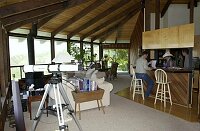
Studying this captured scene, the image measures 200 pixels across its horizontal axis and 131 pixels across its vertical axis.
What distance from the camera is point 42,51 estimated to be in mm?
7684

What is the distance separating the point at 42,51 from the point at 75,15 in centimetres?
209

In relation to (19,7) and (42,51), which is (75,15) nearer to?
(42,51)

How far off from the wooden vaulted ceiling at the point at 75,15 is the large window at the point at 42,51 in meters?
0.54

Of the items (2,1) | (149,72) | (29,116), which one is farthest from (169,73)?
(2,1)

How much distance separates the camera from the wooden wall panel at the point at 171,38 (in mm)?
4375

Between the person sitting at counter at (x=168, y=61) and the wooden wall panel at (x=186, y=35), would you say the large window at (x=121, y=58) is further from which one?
the wooden wall panel at (x=186, y=35)

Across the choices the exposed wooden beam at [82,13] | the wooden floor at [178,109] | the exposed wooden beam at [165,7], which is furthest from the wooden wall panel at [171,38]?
the exposed wooden beam at [165,7]

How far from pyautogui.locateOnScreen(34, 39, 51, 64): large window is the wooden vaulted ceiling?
543 millimetres

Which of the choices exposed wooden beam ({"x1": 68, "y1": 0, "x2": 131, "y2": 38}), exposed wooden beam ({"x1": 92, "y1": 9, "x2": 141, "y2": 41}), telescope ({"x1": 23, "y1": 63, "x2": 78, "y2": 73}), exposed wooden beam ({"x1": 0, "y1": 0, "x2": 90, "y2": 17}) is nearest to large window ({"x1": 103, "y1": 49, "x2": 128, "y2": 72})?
exposed wooden beam ({"x1": 92, "y1": 9, "x2": 141, "y2": 41})

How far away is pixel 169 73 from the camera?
480 cm

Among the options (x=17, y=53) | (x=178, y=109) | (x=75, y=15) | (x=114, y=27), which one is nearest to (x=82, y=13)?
(x=75, y=15)

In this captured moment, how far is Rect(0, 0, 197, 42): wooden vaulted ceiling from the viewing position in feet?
13.1

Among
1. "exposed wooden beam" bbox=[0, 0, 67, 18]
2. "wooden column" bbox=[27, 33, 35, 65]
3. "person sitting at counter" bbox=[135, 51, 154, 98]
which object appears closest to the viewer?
"exposed wooden beam" bbox=[0, 0, 67, 18]

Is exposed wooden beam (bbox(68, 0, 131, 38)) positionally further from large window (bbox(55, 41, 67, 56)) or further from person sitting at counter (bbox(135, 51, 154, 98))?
person sitting at counter (bbox(135, 51, 154, 98))
